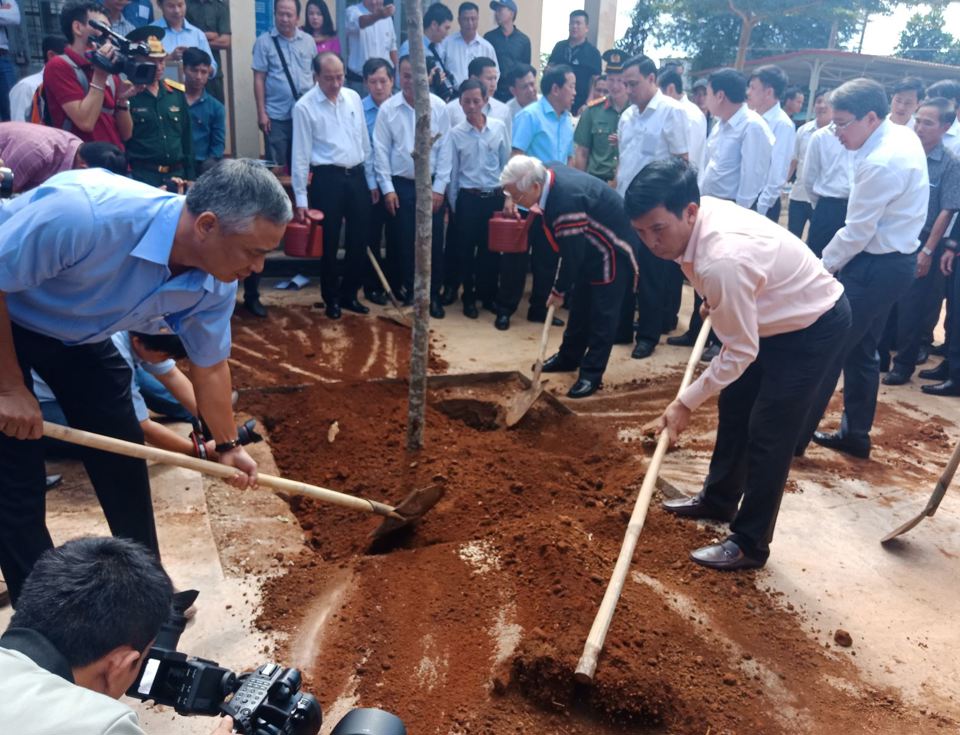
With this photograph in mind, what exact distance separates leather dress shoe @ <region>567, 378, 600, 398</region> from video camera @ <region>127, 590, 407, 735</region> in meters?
3.92

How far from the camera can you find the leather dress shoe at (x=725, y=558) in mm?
3439

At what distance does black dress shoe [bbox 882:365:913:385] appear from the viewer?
19.9 ft

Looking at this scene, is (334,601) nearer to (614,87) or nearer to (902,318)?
(902,318)

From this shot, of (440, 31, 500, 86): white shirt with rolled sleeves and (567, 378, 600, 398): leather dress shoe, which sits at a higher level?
(440, 31, 500, 86): white shirt with rolled sleeves

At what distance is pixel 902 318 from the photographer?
6.05 m

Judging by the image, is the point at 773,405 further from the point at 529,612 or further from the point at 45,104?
the point at 45,104

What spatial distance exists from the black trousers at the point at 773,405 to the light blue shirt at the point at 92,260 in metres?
2.18

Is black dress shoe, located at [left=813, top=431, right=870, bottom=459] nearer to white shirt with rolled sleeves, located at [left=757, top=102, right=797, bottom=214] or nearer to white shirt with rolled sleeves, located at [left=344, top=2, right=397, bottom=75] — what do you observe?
white shirt with rolled sleeves, located at [left=757, top=102, right=797, bottom=214]

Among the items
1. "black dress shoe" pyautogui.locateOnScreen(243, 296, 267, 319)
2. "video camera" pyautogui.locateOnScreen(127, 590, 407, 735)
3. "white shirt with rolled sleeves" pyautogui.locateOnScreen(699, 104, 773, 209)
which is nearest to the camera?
"video camera" pyautogui.locateOnScreen(127, 590, 407, 735)

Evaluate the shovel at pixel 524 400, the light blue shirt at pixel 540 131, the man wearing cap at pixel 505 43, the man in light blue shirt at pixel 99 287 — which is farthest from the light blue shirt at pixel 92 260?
the man wearing cap at pixel 505 43

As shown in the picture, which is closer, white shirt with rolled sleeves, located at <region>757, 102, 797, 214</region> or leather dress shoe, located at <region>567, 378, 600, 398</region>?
leather dress shoe, located at <region>567, 378, 600, 398</region>

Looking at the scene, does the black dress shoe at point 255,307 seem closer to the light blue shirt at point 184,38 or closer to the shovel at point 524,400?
the light blue shirt at point 184,38

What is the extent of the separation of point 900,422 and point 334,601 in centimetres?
411

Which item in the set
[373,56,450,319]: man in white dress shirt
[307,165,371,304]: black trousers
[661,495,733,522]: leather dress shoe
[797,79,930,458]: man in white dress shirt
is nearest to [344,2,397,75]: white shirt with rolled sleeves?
[373,56,450,319]: man in white dress shirt
